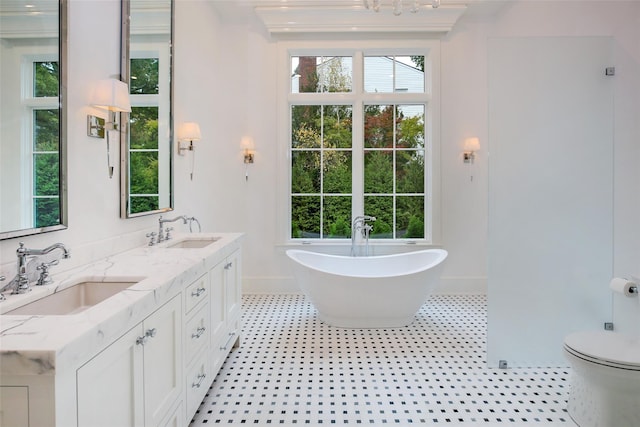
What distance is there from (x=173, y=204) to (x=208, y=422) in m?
1.66

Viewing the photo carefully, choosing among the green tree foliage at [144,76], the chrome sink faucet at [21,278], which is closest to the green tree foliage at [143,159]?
the green tree foliage at [144,76]

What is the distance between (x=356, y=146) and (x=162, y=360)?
133 inches

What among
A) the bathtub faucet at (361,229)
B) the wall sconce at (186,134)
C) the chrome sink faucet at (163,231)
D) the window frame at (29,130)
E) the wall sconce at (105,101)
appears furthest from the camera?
the bathtub faucet at (361,229)

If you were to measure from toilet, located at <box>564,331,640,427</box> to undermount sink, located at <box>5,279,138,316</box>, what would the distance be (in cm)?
213

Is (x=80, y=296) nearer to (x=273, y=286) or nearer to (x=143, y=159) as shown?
(x=143, y=159)

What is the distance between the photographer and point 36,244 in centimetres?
158

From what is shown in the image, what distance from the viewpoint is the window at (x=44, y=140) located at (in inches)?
60.9

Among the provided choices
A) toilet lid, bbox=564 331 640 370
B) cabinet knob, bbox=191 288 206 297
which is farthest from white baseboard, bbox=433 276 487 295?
cabinet knob, bbox=191 288 206 297

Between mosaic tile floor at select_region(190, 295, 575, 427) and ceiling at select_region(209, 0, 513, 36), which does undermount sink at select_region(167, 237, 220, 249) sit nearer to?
mosaic tile floor at select_region(190, 295, 575, 427)

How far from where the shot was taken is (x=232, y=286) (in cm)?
261

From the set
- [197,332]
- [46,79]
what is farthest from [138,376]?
[46,79]

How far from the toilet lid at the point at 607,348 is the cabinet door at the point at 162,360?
75.4 inches

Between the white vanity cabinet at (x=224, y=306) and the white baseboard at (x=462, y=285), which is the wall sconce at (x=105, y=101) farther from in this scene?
the white baseboard at (x=462, y=285)

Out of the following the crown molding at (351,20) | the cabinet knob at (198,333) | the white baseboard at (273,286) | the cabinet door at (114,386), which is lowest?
the white baseboard at (273,286)
